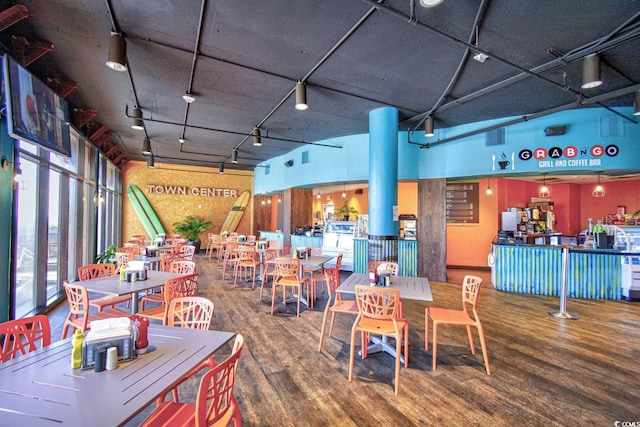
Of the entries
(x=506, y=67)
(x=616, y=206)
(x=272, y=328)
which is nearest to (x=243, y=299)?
(x=272, y=328)

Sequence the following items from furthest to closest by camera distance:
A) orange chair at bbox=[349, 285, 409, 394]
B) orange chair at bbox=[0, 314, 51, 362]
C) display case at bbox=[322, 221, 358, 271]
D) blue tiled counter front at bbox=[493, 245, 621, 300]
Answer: display case at bbox=[322, 221, 358, 271]
blue tiled counter front at bbox=[493, 245, 621, 300]
orange chair at bbox=[349, 285, 409, 394]
orange chair at bbox=[0, 314, 51, 362]

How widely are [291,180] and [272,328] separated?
7.20 metres

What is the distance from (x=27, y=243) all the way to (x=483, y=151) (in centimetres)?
936

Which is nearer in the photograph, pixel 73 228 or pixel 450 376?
pixel 450 376

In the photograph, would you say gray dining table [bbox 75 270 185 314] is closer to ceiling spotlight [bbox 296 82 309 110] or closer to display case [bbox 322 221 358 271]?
ceiling spotlight [bbox 296 82 309 110]

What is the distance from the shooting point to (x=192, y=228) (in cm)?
1322

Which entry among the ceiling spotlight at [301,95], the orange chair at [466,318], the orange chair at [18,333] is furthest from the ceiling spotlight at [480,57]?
the orange chair at [18,333]

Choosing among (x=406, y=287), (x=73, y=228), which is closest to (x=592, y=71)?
(x=406, y=287)

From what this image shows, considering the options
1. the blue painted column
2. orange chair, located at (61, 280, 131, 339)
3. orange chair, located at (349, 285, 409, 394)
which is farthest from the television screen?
the blue painted column

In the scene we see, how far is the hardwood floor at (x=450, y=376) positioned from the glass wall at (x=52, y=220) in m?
0.73

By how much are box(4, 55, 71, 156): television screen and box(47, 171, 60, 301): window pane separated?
1.34m

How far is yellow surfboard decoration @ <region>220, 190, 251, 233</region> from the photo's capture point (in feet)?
46.3

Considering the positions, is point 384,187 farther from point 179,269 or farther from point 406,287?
point 179,269

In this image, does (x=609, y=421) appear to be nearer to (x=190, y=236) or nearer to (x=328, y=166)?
(x=328, y=166)
